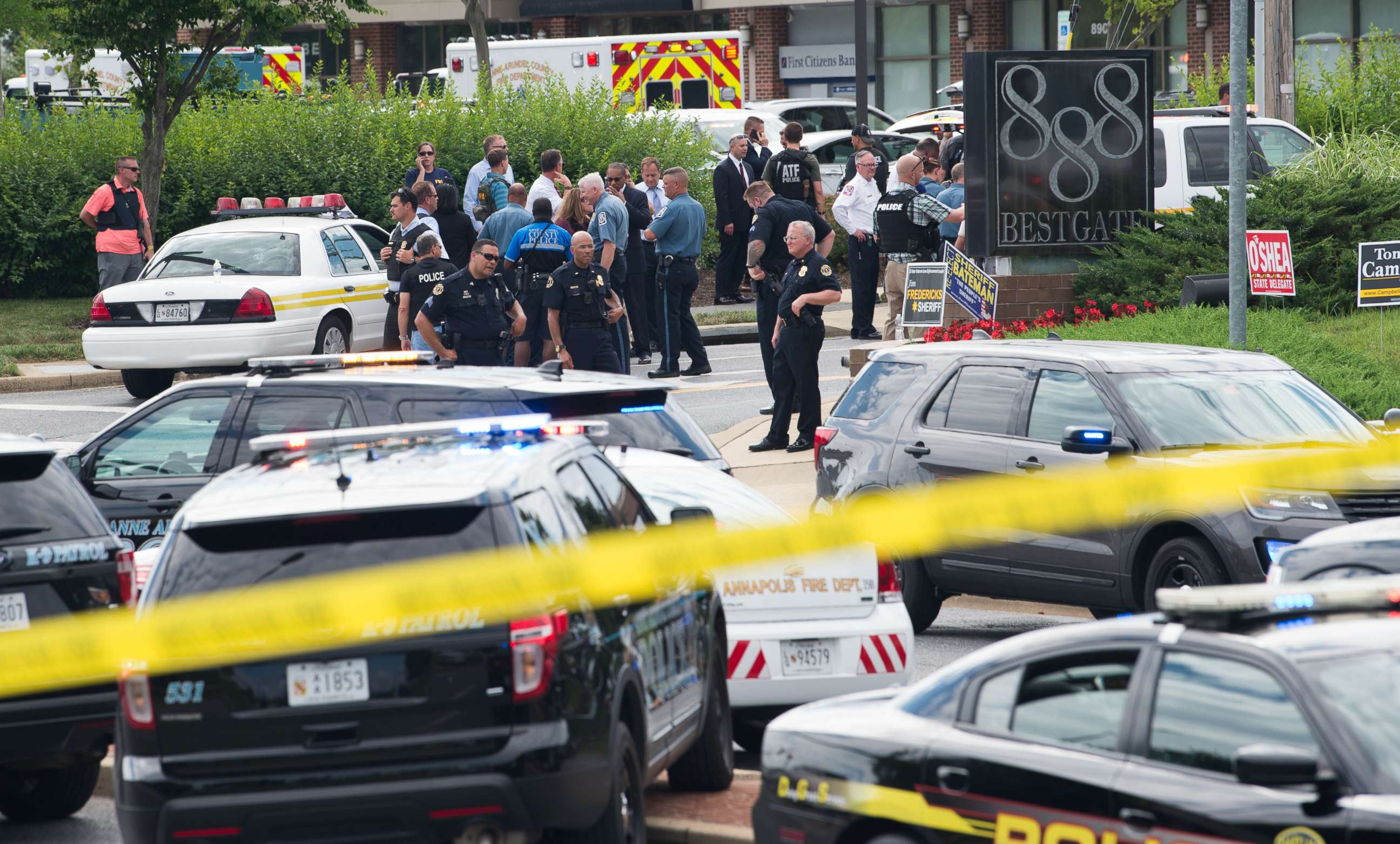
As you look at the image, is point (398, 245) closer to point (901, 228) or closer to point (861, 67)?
point (901, 228)

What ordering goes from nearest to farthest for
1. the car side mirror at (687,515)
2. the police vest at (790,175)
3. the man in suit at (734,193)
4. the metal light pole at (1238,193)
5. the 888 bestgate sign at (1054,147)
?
1. the car side mirror at (687,515)
2. the metal light pole at (1238,193)
3. the 888 bestgate sign at (1054,147)
4. the police vest at (790,175)
5. the man in suit at (734,193)

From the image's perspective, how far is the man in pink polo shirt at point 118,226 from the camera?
2217cm

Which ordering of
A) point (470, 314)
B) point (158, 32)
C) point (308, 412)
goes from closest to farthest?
point (308, 412) → point (470, 314) → point (158, 32)

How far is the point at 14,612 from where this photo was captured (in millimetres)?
7203

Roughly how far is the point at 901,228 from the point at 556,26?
35829 millimetres

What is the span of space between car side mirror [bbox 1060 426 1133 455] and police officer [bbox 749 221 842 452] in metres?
5.09

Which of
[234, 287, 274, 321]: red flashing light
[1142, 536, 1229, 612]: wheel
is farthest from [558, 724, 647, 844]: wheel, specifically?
[234, 287, 274, 321]: red flashing light

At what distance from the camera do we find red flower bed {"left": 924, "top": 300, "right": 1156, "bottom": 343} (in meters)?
16.8

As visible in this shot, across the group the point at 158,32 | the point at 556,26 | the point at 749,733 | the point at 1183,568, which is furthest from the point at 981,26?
the point at 749,733

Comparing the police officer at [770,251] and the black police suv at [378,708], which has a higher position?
the police officer at [770,251]

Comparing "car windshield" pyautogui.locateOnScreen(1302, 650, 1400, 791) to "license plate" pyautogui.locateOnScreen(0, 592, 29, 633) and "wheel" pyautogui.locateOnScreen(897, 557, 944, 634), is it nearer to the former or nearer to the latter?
"license plate" pyautogui.locateOnScreen(0, 592, 29, 633)

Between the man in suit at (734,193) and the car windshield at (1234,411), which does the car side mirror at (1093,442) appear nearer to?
the car windshield at (1234,411)

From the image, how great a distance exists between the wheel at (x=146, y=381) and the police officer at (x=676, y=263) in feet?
16.6

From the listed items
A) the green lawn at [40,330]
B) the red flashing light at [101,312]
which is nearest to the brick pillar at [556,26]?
the green lawn at [40,330]
